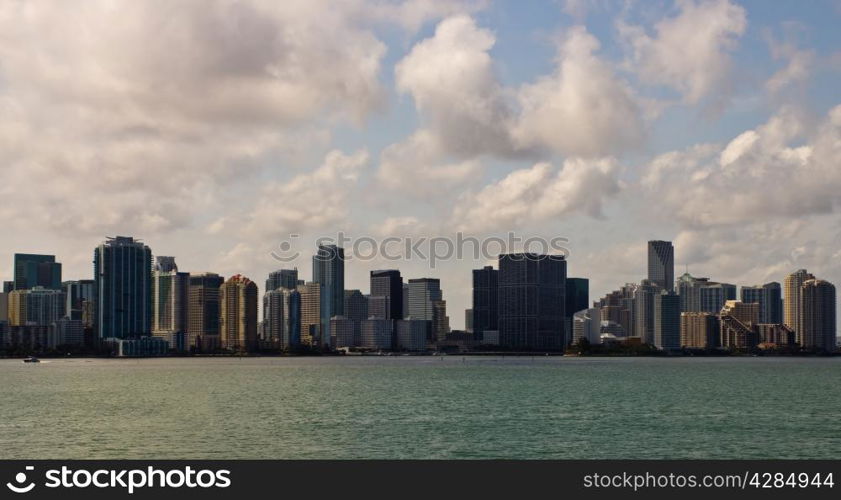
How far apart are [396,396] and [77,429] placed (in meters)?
59.6

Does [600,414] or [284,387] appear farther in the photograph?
[284,387]

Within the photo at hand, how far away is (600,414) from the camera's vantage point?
12000 centimetres
